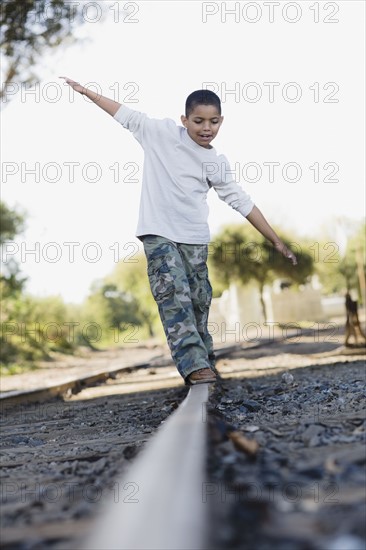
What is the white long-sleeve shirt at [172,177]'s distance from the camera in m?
5.34

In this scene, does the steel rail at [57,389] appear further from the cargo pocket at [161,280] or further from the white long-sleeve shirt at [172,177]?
the white long-sleeve shirt at [172,177]

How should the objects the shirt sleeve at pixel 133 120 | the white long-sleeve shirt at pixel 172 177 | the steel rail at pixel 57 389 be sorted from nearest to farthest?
1. the white long-sleeve shirt at pixel 172 177
2. the shirt sleeve at pixel 133 120
3. the steel rail at pixel 57 389

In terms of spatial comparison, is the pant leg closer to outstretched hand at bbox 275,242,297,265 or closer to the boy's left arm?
the boy's left arm

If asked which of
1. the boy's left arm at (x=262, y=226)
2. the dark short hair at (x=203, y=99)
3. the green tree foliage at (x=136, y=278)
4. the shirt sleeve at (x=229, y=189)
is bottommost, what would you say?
the green tree foliage at (x=136, y=278)

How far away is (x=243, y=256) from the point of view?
44469 millimetres

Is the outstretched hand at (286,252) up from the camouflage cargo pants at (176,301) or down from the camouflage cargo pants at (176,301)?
up

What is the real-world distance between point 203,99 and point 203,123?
0.52ft

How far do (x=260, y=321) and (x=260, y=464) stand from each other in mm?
43475

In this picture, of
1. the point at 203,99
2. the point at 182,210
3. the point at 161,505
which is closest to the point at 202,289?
the point at 182,210

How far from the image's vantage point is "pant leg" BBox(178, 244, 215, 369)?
545 cm

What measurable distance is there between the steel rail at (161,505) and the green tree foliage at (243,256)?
41672 mm

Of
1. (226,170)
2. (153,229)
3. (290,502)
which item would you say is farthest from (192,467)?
(226,170)

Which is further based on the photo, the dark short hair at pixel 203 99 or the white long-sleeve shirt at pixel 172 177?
the white long-sleeve shirt at pixel 172 177

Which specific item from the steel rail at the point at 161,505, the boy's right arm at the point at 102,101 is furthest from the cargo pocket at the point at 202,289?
the steel rail at the point at 161,505
